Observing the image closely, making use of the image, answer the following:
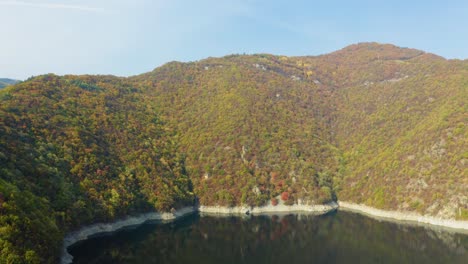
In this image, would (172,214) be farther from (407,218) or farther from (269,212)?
(407,218)

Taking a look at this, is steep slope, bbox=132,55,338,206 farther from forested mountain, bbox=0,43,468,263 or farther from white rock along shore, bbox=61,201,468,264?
white rock along shore, bbox=61,201,468,264

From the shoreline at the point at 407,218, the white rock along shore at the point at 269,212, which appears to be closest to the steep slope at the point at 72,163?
the white rock along shore at the point at 269,212

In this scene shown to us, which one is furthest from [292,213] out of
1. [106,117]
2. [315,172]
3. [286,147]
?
[106,117]

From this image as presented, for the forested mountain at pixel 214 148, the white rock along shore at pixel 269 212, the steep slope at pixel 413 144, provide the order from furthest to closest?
the steep slope at pixel 413 144 → the white rock along shore at pixel 269 212 → the forested mountain at pixel 214 148

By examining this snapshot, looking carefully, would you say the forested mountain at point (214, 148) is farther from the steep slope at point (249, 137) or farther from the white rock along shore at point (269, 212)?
the white rock along shore at point (269, 212)

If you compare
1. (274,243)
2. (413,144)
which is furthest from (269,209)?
(413,144)

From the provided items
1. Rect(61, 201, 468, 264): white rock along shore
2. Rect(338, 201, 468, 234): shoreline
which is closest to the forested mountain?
Rect(338, 201, 468, 234): shoreline
